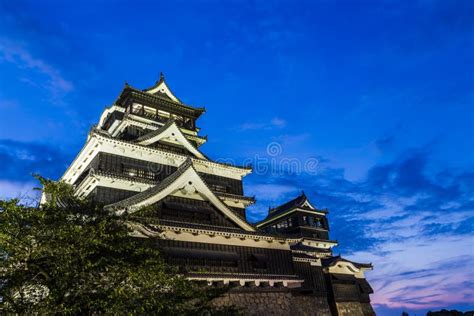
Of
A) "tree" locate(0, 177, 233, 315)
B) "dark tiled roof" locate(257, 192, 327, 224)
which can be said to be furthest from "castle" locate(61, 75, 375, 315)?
"dark tiled roof" locate(257, 192, 327, 224)

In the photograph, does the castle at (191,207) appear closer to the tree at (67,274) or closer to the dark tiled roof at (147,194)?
the dark tiled roof at (147,194)

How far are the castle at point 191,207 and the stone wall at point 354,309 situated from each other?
108mm

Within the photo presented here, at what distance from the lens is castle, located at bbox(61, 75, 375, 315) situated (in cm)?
1698

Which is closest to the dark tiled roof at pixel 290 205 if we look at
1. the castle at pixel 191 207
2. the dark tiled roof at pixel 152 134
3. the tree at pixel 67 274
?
the castle at pixel 191 207

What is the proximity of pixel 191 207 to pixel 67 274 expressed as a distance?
10.4 meters

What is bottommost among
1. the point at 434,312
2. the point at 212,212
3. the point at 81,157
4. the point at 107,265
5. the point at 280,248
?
the point at 434,312

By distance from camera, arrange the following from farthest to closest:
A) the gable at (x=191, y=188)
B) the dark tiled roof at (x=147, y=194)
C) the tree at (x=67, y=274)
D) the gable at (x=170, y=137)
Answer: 1. the gable at (x=170, y=137)
2. the gable at (x=191, y=188)
3. the dark tiled roof at (x=147, y=194)
4. the tree at (x=67, y=274)

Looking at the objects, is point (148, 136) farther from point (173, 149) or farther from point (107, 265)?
point (107, 265)

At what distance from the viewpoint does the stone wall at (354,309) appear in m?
30.0

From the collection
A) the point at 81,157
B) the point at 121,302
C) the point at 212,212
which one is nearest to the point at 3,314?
the point at 121,302

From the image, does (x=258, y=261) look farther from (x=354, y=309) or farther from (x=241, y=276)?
(x=354, y=309)

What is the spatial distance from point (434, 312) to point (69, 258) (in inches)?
975

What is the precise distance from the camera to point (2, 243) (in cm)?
864

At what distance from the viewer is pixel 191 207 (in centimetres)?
1923
